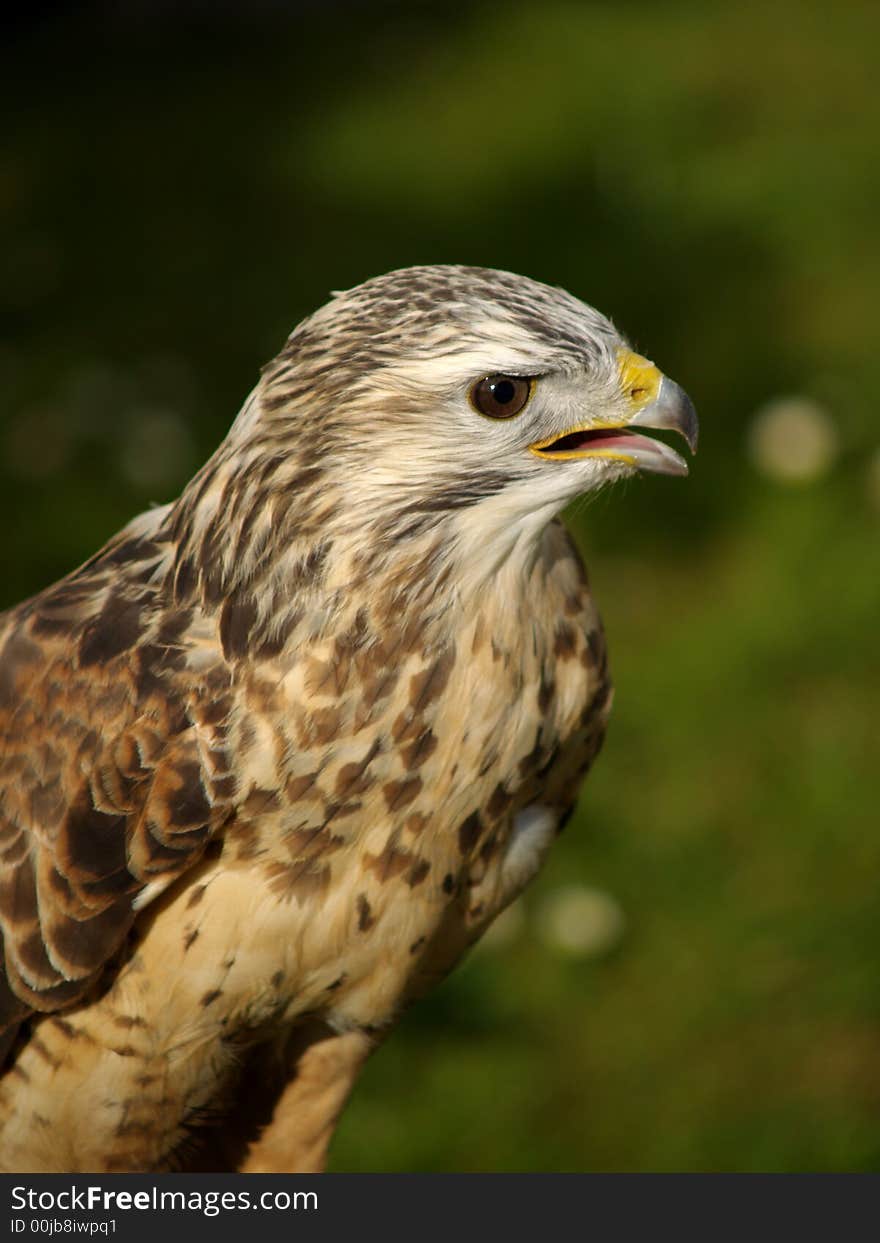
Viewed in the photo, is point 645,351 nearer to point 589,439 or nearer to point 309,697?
point 589,439

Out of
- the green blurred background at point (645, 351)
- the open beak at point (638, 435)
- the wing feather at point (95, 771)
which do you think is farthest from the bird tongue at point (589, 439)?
the green blurred background at point (645, 351)

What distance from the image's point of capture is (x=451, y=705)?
7.43ft

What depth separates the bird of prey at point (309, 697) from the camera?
212 cm

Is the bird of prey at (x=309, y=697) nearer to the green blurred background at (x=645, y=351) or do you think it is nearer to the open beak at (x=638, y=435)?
the open beak at (x=638, y=435)

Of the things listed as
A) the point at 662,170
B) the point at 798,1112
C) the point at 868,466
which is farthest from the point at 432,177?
the point at 798,1112

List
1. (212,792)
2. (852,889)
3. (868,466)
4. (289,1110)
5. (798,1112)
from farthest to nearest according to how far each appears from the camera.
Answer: (868,466), (852,889), (798,1112), (289,1110), (212,792)

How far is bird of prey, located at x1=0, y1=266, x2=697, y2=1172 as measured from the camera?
212cm

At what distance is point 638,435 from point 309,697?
0.53 meters

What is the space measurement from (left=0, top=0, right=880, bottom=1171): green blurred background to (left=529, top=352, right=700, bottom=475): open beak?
80.5 inches

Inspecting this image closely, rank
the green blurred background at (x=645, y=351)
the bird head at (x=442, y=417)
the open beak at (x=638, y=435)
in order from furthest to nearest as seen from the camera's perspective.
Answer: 1. the green blurred background at (x=645, y=351)
2. the open beak at (x=638, y=435)
3. the bird head at (x=442, y=417)

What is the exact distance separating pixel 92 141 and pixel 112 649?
534 centimetres

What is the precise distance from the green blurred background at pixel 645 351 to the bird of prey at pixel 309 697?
4.75 feet

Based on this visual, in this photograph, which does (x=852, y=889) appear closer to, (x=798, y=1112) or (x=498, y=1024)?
A: (x=798, y=1112)

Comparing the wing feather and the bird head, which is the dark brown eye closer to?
the bird head
